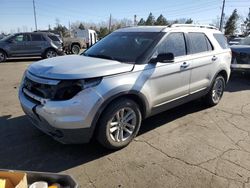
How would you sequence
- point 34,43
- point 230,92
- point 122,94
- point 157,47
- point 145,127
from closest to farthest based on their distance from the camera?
point 122,94, point 157,47, point 145,127, point 230,92, point 34,43

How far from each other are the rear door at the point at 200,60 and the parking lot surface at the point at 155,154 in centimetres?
72

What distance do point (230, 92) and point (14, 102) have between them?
5877 millimetres

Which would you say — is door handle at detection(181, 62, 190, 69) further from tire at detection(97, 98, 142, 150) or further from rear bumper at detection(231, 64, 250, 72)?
rear bumper at detection(231, 64, 250, 72)

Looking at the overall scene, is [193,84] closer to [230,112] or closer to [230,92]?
[230,112]

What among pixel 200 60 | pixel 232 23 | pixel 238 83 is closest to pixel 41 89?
pixel 200 60

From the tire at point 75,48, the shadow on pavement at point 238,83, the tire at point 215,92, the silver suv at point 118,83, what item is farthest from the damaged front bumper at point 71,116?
the tire at point 75,48

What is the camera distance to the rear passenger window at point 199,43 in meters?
5.13

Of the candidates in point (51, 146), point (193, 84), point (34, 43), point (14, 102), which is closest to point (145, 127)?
point (193, 84)

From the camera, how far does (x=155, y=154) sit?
3.92 m

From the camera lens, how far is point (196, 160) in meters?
3.75

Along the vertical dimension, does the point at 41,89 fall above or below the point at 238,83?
above

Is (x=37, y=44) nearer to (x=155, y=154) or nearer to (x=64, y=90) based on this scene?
(x=64, y=90)

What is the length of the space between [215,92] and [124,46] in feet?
8.66

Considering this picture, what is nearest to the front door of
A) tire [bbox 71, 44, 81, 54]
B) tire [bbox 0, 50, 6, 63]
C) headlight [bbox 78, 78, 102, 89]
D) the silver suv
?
the silver suv
